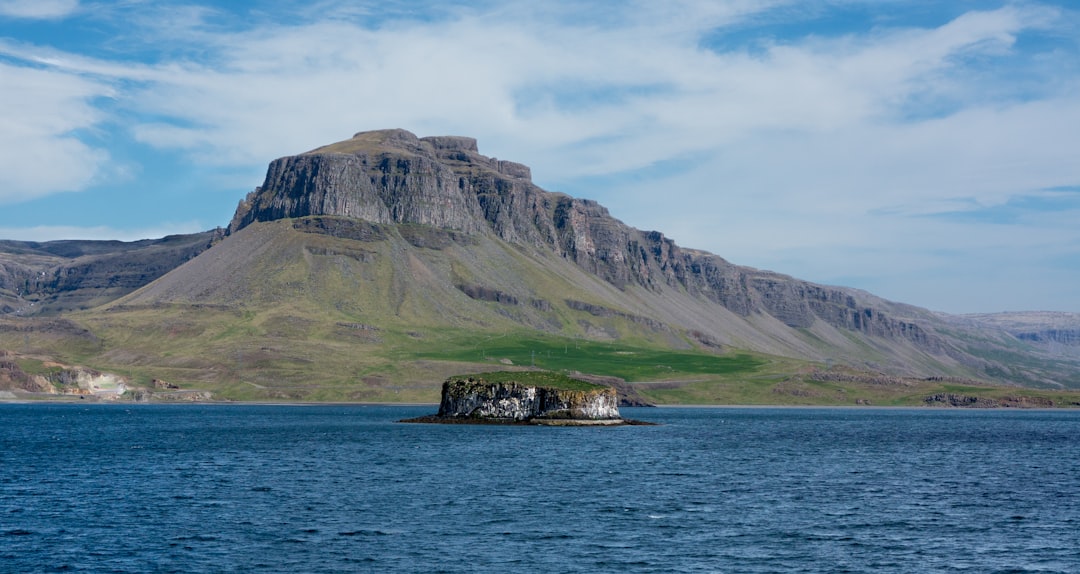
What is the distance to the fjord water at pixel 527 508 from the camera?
6669cm

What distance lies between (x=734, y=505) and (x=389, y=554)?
35348 millimetres

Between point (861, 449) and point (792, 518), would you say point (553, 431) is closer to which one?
point (861, 449)

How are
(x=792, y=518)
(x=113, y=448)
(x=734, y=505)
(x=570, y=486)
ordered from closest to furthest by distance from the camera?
(x=792, y=518)
(x=734, y=505)
(x=570, y=486)
(x=113, y=448)

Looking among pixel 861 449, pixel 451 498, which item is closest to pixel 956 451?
pixel 861 449

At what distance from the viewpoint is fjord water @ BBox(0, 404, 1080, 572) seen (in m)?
66.7

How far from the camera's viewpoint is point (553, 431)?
184625 mm

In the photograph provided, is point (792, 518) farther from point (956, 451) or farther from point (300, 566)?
point (956, 451)

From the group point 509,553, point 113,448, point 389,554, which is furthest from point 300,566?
point 113,448

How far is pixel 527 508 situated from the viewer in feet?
289

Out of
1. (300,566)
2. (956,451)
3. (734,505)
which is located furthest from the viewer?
(956,451)

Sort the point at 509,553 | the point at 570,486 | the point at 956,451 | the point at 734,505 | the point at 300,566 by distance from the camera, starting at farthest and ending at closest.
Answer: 1. the point at 956,451
2. the point at 570,486
3. the point at 734,505
4. the point at 509,553
5. the point at 300,566

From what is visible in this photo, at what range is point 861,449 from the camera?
160125mm

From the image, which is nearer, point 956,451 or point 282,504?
point 282,504

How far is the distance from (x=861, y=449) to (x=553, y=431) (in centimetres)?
5216
